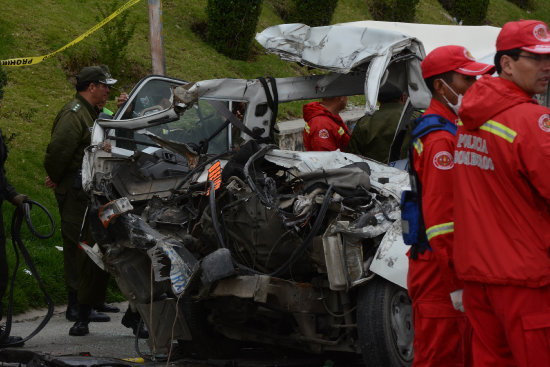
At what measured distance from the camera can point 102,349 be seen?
21.6 ft

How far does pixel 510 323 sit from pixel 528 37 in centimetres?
115

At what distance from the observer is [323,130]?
7.34 meters

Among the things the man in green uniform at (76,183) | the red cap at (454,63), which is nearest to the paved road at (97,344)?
the man in green uniform at (76,183)

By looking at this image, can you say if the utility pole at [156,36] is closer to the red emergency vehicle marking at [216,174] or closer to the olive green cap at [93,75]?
the olive green cap at [93,75]

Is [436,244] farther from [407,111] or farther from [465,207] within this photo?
[407,111]

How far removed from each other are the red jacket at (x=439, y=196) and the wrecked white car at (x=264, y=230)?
1.23 metres

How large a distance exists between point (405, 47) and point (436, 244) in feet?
8.70

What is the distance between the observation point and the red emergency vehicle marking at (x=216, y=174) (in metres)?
5.59

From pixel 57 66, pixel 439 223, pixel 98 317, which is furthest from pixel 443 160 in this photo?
pixel 57 66

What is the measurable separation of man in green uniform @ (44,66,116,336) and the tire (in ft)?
9.09

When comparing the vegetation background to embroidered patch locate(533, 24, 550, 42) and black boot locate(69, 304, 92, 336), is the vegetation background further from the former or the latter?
embroidered patch locate(533, 24, 550, 42)

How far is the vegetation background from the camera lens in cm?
889

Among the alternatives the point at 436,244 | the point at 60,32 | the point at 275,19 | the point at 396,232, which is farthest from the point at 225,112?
the point at 275,19

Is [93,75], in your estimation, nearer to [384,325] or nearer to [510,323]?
[384,325]
